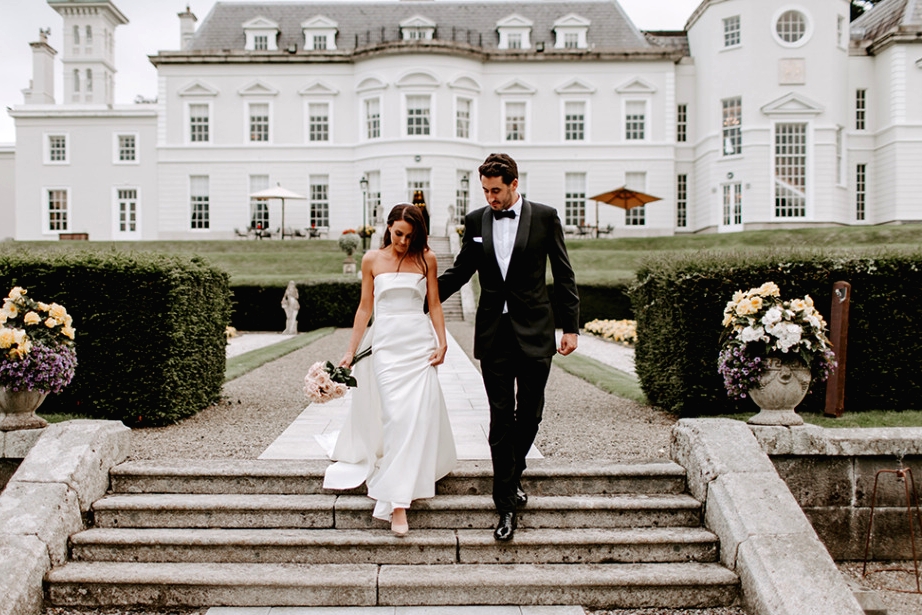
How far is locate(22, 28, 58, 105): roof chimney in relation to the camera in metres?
47.0

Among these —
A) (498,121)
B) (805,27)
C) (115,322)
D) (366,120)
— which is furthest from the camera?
(498,121)

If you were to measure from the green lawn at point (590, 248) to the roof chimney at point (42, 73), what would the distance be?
2045cm

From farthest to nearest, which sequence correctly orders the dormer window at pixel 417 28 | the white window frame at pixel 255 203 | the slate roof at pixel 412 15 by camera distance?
the slate roof at pixel 412 15 → the white window frame at pixel 255 203 → the dormer window at pixel 417 28

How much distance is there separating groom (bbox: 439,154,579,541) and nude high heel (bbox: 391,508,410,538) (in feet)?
1.75

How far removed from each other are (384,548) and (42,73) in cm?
5219

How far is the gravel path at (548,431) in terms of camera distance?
180 inches

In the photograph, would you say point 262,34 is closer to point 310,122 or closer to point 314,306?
point 310,122

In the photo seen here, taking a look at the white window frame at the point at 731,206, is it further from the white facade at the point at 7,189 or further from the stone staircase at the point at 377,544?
the white facade at the point at 7,189

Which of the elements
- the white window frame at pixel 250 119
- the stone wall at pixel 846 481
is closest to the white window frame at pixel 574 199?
the white window frame at pixel 250 119

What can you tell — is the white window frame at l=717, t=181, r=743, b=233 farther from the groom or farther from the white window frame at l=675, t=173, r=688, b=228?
the groom

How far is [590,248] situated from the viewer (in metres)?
30.5

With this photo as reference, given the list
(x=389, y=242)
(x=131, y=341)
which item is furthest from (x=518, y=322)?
(x=131, y=341)

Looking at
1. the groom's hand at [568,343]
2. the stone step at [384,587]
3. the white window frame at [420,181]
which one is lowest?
the stone step at [384,587]

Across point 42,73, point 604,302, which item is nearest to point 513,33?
point 604,302
